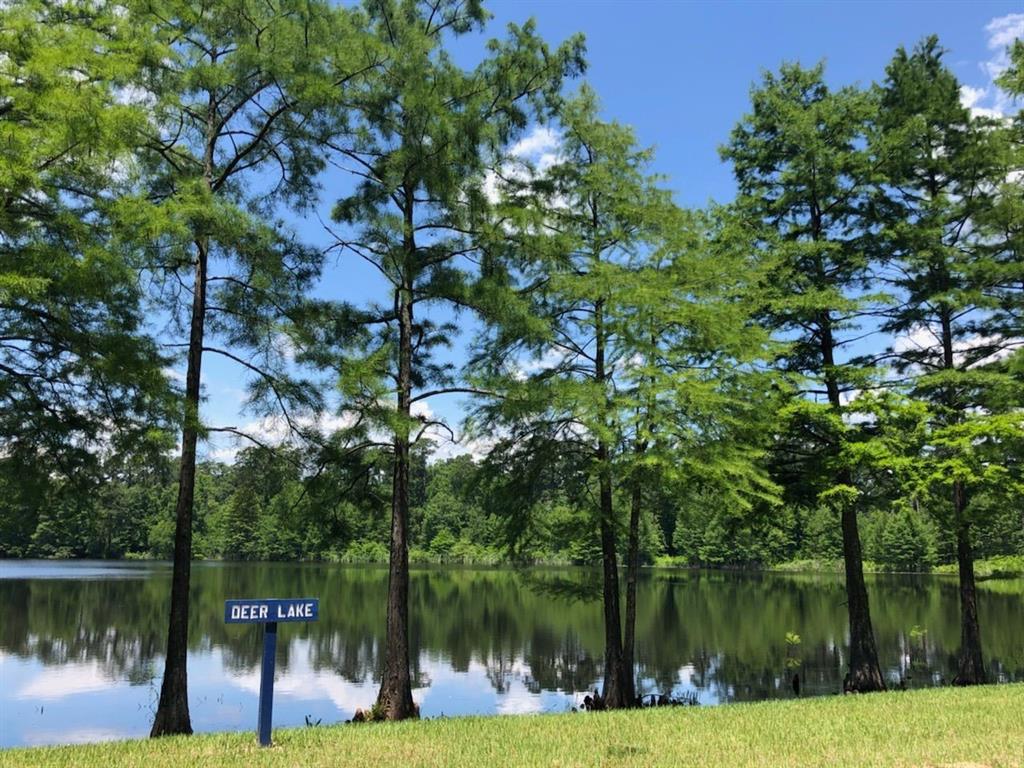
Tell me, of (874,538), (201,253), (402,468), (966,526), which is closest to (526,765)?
(402,468)

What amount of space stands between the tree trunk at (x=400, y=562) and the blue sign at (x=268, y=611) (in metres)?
4.20

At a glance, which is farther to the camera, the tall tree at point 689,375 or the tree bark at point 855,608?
the tree bark at point 855,608

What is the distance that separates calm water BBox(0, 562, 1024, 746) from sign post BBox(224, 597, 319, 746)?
7.84 metres

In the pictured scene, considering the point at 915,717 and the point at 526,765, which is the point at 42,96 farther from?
the point at 915,717

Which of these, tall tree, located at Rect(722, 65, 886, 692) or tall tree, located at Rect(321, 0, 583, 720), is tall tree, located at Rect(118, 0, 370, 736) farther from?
tall tree, located at Rect(722, 65, 886, 692)

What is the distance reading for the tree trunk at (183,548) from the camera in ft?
34.4

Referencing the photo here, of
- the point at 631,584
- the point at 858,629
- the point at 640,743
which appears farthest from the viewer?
the point at 858,629

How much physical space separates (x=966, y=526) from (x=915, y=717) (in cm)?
790

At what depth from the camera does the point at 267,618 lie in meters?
7.77

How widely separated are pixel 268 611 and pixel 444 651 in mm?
18789

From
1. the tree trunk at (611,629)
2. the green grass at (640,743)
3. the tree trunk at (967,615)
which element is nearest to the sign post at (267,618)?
the green grass at (640,743)

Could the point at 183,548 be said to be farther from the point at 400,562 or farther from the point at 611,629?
the point at 611,629

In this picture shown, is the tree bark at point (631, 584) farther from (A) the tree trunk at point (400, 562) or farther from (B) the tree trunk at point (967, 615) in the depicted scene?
(B) the tree trunk at point (967, 615)

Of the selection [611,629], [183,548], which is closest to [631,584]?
[611,629]
